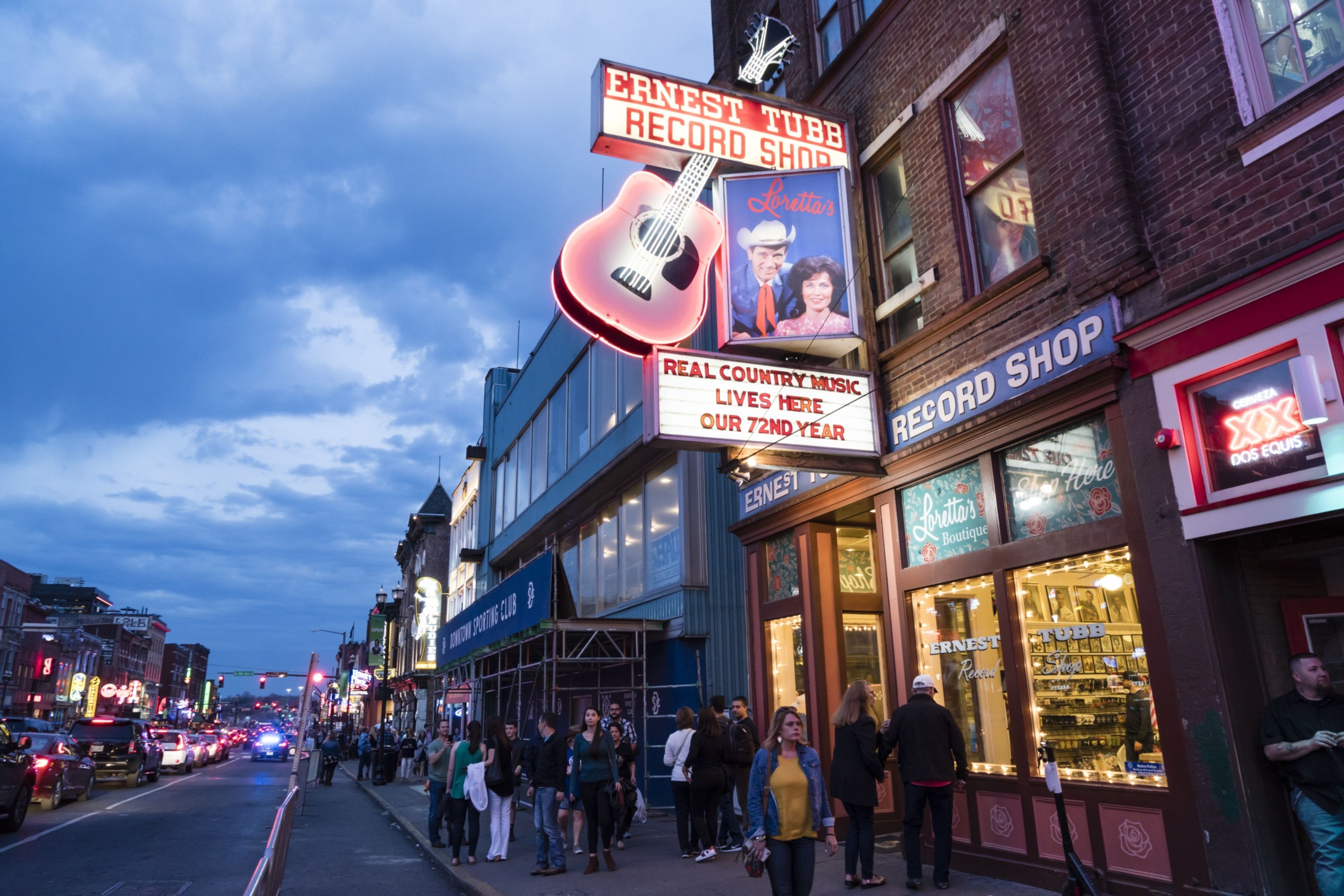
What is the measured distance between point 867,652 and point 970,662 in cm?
273

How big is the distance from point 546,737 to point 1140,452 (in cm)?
755

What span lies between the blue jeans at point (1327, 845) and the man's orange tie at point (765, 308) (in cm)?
632

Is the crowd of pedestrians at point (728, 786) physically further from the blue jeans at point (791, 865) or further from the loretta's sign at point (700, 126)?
the loretta's sign at point (700, 126)

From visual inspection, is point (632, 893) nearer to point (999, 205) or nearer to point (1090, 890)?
point (1090, 890)

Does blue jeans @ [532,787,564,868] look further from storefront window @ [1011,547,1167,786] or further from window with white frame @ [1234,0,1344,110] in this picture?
window with white frame @ [1234,0,1344,110]

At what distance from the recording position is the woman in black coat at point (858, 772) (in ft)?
25.5

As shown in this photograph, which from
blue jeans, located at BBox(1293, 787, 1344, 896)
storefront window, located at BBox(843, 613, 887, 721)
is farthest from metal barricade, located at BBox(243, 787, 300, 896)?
storefront window, located at BBox(843, 613, 887, 721)

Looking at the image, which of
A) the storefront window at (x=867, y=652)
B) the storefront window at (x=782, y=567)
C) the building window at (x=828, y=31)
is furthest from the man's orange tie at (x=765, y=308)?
the building window at (x=828, y=31)

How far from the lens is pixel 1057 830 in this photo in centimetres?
743

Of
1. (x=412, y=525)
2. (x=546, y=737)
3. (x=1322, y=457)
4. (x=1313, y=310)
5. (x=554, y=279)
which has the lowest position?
(x=546, y=737)

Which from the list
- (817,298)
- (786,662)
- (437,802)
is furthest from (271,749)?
(817,298)

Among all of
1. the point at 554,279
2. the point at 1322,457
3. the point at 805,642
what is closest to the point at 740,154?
the point at 554,279

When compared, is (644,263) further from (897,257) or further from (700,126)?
(897,257)

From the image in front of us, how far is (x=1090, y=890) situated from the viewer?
6285mm
